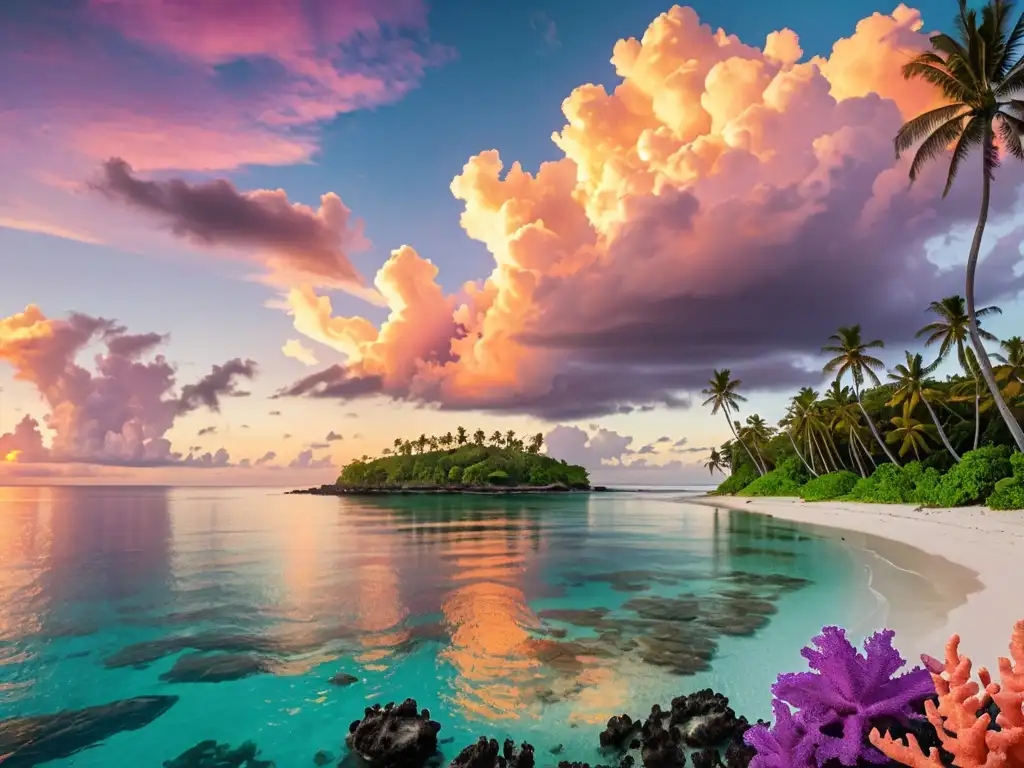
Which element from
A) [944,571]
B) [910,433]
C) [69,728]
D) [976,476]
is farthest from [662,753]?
[910,433]

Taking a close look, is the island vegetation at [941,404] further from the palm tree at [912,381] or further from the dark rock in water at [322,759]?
the dark rock in water at [322,759]

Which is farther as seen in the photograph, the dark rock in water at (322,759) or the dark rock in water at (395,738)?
the dark rock in water at (322,759)

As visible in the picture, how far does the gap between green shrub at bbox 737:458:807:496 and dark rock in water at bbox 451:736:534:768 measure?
6897 cm

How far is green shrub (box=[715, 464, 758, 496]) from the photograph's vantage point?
295ft

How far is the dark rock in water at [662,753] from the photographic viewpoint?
20.1ft

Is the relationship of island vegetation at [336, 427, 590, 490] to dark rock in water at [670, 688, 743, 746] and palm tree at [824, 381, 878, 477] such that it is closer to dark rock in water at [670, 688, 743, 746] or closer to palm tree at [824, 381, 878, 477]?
palm tree at [824, 381, 878, 477]

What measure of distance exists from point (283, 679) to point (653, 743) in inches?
256

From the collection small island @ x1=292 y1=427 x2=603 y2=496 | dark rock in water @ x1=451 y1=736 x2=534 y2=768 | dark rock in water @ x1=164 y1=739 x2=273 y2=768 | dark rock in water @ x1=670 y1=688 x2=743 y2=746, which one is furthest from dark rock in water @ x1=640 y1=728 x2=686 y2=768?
small island @ x1=292 y1=427 x2=603 y2=496

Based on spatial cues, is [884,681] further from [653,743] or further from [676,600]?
[676,600]

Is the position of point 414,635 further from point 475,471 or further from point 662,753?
point 475,471

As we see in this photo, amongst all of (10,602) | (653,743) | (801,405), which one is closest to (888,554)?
(653,743)

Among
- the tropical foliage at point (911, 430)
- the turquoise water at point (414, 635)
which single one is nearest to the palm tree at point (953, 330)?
the tropical foliage at point (911, 430)

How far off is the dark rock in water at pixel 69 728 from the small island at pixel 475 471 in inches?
6071

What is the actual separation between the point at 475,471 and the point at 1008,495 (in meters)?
145
